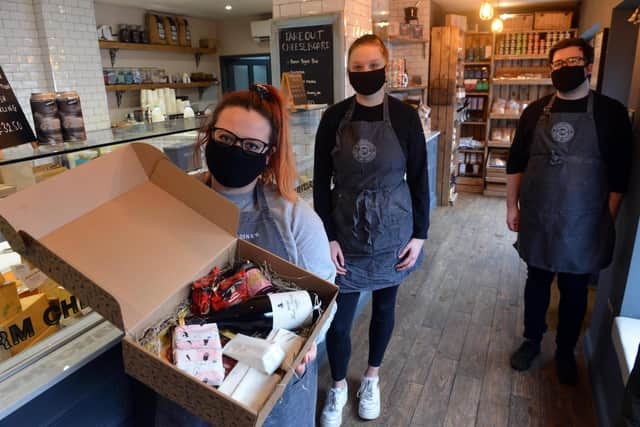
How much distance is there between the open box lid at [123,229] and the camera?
845 mm

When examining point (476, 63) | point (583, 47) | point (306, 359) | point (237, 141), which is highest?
point (476, 63)

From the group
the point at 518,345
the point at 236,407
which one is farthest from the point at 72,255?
the point at 518,345

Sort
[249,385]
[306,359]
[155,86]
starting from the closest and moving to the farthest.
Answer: [249,385] < [306,359] < [155,86]

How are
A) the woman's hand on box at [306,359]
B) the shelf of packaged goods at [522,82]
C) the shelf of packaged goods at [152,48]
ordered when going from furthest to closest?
the shelf of packaged goods at [152,48]
the shelf of packaged goods at [522,82]
the woman's hand on box at [306,359]

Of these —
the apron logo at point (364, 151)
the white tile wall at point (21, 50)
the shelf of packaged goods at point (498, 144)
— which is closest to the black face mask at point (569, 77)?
the apron logo at point (364, 151)

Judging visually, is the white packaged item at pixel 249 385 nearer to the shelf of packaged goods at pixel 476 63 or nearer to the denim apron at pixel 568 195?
the denim apron at pixel 568 195

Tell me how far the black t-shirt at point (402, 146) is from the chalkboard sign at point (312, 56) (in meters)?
1.25

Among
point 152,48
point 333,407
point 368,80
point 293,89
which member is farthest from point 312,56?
point 152,48

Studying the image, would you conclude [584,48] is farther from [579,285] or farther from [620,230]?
[579,285]

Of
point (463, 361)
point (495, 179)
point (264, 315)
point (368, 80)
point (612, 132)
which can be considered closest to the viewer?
point (264, 315)

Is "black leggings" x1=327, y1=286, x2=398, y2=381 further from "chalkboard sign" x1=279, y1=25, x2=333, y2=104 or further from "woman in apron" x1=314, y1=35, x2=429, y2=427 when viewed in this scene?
"chalkboard sign" x1=279, y1=25, x2=333, y2=104

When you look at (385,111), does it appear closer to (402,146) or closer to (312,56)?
(402,146)

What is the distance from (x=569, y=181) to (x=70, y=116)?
1.97 meters

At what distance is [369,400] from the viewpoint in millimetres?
2076
